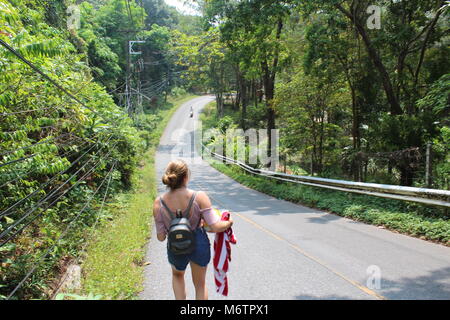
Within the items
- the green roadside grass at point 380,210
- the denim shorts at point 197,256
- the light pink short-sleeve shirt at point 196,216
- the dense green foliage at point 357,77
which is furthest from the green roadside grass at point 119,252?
the dense green foliage at point 357,77

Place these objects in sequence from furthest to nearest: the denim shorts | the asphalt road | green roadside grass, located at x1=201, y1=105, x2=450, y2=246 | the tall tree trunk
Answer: the tall tree trunk, green roadside grass, located at x1=201, y1=105, x2=450, y2=246, the asphalt road, the denim shorts

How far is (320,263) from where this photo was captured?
618 cm

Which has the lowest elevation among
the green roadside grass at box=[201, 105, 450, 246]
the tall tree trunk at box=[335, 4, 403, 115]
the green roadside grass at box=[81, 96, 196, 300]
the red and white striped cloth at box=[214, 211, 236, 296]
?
the green roadside grass at box=[81, 96, 196, 300]

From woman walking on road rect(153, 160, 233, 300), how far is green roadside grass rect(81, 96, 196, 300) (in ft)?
3.67

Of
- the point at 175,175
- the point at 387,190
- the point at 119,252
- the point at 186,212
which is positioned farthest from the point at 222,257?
the point at 387,190

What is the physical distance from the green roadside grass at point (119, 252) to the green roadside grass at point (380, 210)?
570 centimetres

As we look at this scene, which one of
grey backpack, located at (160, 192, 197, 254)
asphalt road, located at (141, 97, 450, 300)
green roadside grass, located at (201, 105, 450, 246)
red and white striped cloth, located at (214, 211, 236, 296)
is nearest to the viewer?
grey backpack, located at (160, 192, 197, 254)

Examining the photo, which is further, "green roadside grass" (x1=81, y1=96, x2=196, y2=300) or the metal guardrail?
the metal guardrail

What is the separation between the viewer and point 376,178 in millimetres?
15219

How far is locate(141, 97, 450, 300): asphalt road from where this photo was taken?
5.00m

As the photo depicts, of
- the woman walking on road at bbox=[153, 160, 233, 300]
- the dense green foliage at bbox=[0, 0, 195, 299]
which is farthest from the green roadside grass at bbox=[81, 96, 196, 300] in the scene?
the woman walking on road at bbox=[153, 160, 233, 300]

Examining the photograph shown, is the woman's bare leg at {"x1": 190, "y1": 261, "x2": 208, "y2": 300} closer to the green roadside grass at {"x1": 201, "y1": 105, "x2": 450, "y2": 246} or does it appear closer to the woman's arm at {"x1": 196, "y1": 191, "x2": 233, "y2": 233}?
the woman's arm at {"x1": 196, "y1": 191, "x2": 233, "y2": 233}
